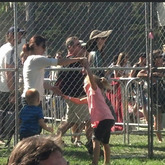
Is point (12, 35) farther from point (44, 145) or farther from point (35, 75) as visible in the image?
point (44, 145)

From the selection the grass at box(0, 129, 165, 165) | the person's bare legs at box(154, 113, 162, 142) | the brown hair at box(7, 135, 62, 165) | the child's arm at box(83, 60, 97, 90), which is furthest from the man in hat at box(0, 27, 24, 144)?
the brown hair at box(7, 135, 62, 165)

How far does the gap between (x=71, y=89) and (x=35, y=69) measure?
1.20m

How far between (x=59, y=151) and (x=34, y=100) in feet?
15.4

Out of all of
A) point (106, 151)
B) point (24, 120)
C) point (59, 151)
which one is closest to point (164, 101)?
point (106, 151)

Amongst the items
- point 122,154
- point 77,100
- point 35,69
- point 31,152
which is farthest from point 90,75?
point 31,152

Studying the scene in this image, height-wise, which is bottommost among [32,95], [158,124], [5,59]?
[158,124]

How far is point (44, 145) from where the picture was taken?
7.68ft

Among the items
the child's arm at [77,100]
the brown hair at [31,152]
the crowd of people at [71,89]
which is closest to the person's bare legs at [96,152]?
the crowd of people at [71,89]

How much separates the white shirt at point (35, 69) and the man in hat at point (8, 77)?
2.46ft

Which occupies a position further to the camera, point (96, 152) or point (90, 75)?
point (96, 152)

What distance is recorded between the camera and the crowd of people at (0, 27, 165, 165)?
716 cm

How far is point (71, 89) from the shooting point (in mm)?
8328

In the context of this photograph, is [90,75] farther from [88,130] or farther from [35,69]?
[88,130]

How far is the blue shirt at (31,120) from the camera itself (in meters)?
7.12
